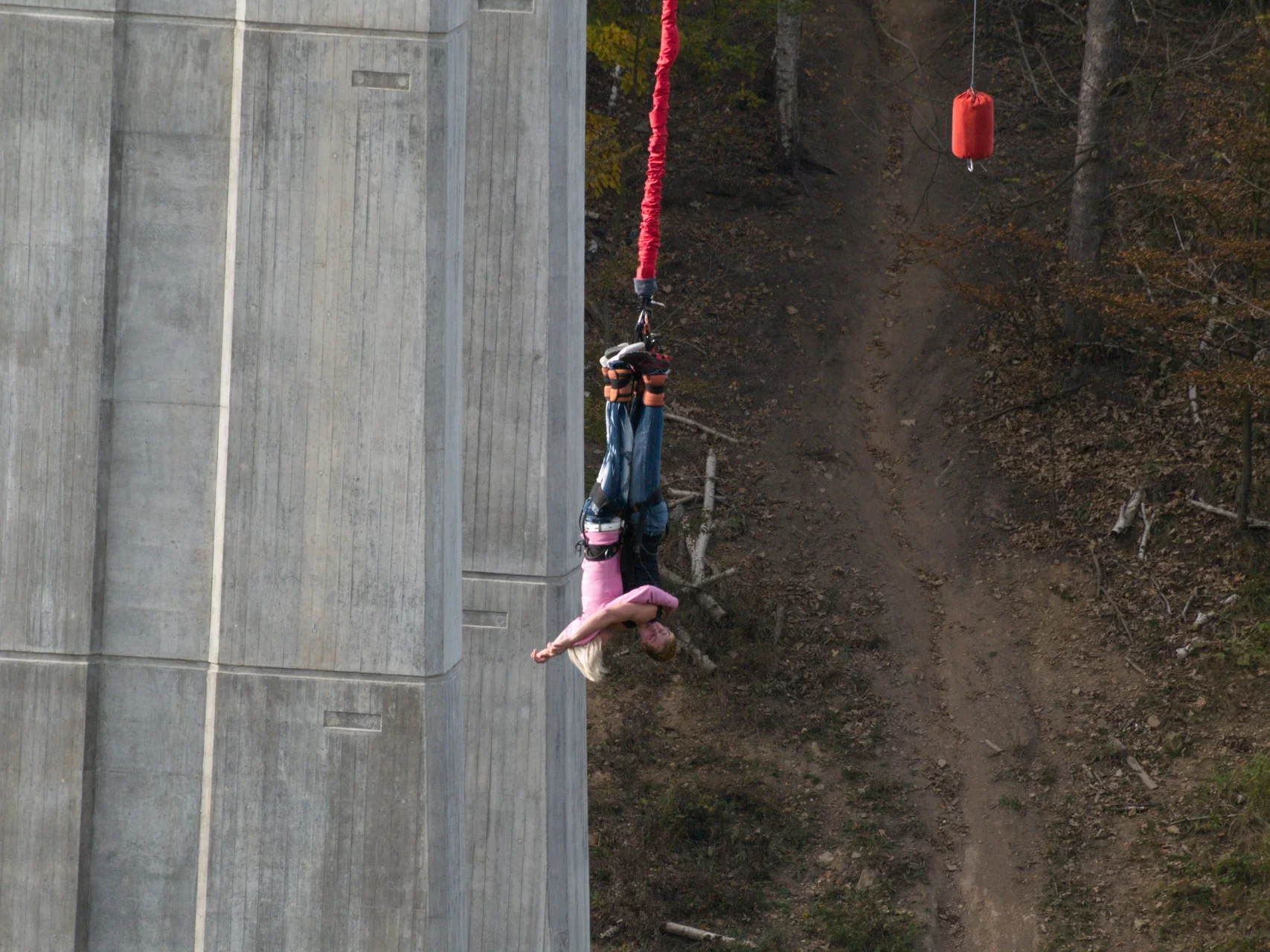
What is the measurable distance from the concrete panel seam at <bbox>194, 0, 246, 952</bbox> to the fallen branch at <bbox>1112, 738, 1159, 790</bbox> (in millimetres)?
9910

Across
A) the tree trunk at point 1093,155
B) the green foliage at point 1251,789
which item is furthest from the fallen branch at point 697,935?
the tree trunk at point 1093,155

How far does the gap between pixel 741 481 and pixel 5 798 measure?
11.7 meters

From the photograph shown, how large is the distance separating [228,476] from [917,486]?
1240 cm

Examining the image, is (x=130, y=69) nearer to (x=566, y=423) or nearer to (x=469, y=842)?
(x=566, y=423)

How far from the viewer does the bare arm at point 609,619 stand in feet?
19.9

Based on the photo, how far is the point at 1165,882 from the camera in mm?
12914

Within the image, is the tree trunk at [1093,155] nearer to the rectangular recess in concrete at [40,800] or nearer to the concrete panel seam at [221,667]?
the concrete panel seam at [221,667]

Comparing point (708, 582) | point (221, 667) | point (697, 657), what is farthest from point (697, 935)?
point (221, 667)

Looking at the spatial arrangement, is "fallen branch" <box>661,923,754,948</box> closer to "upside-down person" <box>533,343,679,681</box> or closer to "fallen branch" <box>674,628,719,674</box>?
"fallen branch" <box>674,628,719,674</box>

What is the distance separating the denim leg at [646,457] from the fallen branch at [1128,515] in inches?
441

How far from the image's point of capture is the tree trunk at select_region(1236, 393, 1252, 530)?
14.9 metres

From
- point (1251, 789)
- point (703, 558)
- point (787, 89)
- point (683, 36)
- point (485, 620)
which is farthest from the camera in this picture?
point (787, 89)

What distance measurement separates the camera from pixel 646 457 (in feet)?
20.0

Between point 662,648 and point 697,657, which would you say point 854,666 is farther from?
point 662,648
